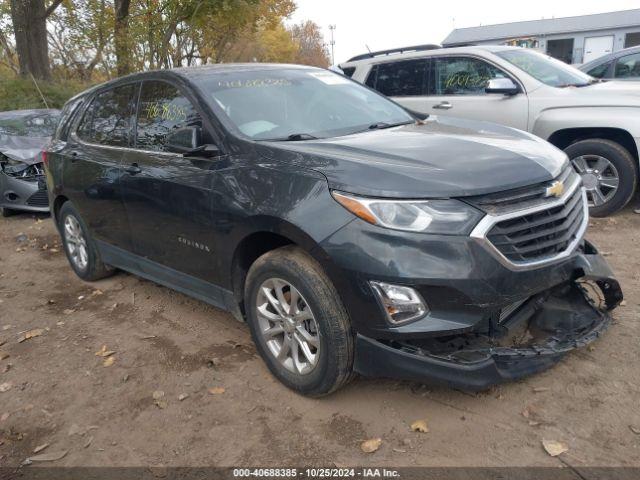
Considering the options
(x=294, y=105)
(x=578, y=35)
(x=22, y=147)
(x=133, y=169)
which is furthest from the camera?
(x=578, y=35)

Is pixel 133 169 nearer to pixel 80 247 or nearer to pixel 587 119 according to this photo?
pixel 80 247

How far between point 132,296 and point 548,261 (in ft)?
11.9

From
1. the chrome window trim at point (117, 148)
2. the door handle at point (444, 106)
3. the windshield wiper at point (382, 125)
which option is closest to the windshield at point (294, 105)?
the windshield wiper at point (382, 125)

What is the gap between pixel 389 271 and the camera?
8.52 ft

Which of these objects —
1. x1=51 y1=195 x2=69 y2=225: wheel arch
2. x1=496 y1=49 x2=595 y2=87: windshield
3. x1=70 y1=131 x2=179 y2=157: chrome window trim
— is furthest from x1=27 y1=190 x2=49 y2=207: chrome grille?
x1=496 y1=49 x2=595 y2=87: windshield

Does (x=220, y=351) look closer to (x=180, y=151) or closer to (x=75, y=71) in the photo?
(x=180, y=151)

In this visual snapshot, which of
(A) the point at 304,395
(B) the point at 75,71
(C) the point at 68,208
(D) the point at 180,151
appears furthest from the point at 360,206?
(B) the point at 75,71

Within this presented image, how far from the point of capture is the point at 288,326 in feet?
10.3

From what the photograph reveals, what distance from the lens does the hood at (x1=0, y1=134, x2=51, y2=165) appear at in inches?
336

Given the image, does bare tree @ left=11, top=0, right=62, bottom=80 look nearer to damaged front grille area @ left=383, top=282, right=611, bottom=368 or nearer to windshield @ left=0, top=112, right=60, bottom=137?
windshield @ left=0, top=112, right=60, bottom=137

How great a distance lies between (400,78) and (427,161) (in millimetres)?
4984

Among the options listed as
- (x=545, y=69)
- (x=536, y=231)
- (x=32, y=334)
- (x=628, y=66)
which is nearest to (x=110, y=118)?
(x=32, y=334)

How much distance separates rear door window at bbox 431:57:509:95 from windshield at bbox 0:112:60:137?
20.3 ft

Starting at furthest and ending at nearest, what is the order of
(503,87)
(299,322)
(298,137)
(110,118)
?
1. (503,87)
2. (110,118)
3. (298,137)
4. (299,322)
